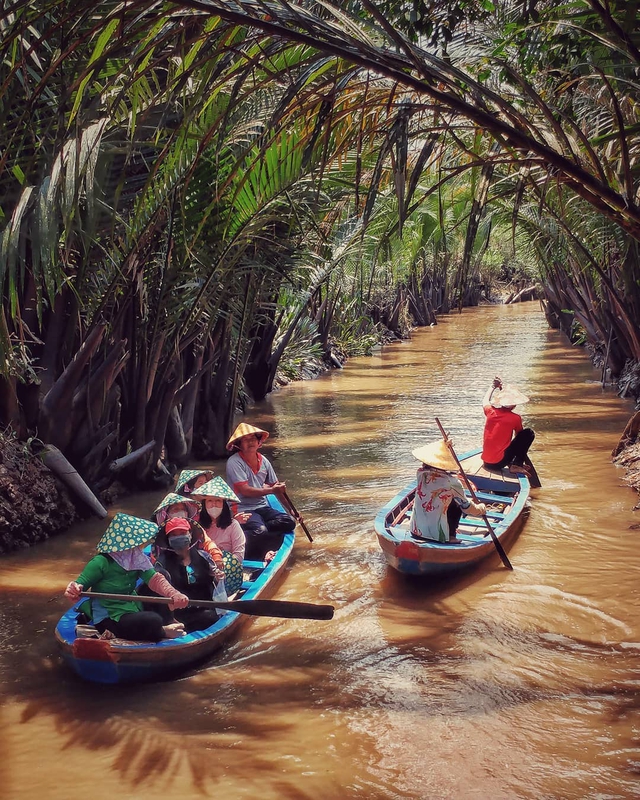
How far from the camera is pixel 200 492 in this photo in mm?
6023

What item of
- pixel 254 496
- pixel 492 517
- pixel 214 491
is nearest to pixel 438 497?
pixel 492 517

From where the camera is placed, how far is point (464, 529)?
7.63 m

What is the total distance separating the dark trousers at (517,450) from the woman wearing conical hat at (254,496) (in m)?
2.78

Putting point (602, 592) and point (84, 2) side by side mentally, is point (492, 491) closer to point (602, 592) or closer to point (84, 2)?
point (602, 592)

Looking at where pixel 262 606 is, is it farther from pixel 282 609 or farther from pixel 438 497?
pixel 438 497

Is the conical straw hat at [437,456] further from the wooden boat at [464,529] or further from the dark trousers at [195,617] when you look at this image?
the dark trousers at [195,617]

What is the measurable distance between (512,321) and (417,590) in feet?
102

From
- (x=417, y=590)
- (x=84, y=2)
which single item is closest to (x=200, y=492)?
(x=417, y=590)

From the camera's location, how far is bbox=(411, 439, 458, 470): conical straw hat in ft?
21.7

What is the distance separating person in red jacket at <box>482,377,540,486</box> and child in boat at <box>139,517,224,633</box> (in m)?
4.33

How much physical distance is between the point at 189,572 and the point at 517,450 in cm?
458

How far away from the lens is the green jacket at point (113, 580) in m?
5.00

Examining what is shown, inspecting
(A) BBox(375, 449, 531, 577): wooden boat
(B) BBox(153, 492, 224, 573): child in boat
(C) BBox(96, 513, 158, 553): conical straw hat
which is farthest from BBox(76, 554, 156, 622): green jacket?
(A) BBox(375, 449, 531, 577): wooden boat

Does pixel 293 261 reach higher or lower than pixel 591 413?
higher
